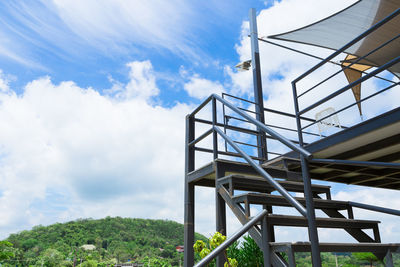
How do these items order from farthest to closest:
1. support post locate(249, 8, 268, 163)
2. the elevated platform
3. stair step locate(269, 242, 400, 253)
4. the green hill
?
the green hill → support post locate(249, 8, 268, 163) → the elevated platform → stair step locate(269, 242, 400, 253)

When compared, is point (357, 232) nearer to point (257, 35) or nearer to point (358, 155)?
point (358, 155)

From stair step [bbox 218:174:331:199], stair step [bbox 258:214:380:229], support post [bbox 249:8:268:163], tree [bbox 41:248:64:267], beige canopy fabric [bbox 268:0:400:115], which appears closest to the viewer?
stair step [bbox 258:214:380:229]

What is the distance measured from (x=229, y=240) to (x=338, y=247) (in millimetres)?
884

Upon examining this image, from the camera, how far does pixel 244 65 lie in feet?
24.3

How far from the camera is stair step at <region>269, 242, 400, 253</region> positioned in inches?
80.2

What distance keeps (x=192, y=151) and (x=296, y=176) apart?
1389 mm

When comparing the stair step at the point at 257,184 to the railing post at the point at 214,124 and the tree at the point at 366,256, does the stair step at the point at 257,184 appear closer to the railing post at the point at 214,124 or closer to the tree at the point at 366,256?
the railing post at the point at 214,124

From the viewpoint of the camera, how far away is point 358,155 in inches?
145

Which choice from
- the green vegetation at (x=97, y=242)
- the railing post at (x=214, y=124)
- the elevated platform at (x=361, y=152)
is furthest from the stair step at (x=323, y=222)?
the green vegetation at (x=97, y=242)

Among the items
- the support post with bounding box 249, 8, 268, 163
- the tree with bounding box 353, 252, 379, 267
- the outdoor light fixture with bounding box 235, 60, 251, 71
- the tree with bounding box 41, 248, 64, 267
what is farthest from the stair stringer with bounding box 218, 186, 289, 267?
the tree with bounding box 41, 248, 64, 267

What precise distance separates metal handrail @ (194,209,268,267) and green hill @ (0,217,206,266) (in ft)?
220

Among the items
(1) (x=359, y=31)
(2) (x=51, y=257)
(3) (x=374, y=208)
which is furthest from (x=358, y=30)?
(2) (x=51, y=257)

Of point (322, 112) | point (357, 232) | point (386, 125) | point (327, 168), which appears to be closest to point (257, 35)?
point (322, 112)

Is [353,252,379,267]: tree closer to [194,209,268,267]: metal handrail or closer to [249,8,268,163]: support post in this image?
[194,209,268,267]: metal handrail
